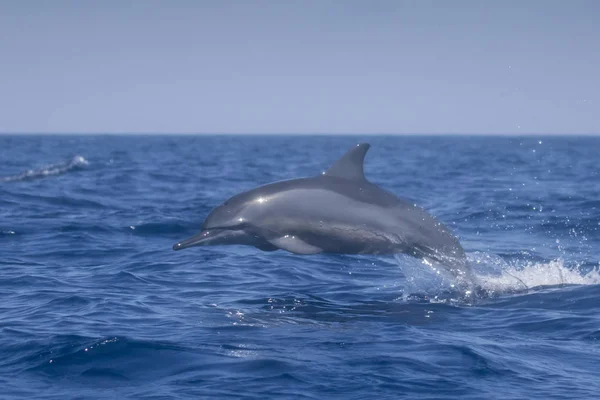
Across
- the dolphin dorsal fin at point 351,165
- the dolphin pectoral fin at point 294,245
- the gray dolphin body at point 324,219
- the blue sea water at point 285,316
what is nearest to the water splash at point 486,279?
the blue sea water at point 285,316

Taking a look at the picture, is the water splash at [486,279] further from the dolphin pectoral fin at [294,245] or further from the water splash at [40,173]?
the water splash at [40,173]

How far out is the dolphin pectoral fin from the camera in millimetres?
10633

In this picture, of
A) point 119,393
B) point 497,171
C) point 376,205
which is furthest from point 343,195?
point 497,171

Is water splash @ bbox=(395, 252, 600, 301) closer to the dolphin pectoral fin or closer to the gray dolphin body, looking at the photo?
the gray dolphin body

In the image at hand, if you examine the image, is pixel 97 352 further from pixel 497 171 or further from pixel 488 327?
pixel 497 171

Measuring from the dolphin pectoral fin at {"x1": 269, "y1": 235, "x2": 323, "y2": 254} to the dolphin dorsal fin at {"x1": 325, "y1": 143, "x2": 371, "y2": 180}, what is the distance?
0.98 meters

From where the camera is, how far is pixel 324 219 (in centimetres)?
1077

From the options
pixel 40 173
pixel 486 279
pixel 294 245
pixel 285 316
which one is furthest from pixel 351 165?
pixel 40 173

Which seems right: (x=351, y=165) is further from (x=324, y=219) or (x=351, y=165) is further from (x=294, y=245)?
(x=294, y=245)

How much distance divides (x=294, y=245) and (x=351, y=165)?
4.11 feet

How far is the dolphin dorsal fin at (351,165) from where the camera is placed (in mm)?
11023

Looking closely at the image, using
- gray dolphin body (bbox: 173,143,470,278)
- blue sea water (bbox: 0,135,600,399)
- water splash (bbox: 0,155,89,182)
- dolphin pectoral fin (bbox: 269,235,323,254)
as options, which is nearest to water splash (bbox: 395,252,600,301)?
blue sea water (bbox: 0,135,600,399)

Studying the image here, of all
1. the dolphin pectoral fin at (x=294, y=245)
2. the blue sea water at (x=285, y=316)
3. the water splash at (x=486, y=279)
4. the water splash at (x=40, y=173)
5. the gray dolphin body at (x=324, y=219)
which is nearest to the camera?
the blue sea water at (x=285, y=316)

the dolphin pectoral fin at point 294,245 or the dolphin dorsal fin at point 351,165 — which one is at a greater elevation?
the dolphin dorsal fin at point 351,165
